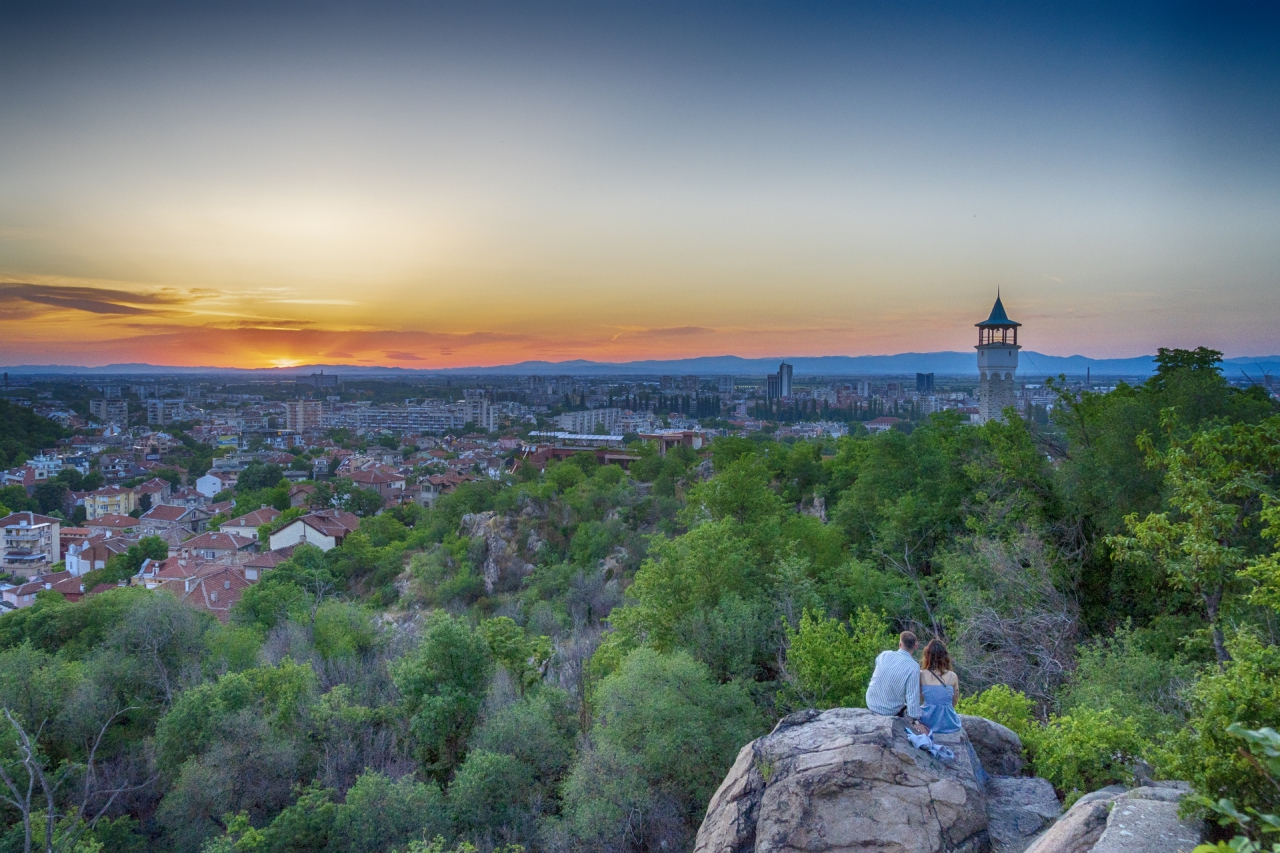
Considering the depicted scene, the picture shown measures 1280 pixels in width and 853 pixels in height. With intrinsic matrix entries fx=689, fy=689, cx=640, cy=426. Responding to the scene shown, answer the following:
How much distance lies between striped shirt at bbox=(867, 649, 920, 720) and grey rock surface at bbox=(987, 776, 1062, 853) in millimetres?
1106

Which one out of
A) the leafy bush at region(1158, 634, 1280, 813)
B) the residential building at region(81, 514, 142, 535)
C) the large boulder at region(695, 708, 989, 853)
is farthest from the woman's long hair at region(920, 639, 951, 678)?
the residential building at region(81, 514, 142, 535)

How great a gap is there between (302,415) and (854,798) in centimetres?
13289

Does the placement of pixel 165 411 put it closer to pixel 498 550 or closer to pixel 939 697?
pixel 498 550

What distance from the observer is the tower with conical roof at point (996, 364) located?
39.0 metres

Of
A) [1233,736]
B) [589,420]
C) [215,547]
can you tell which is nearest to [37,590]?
[215,547]

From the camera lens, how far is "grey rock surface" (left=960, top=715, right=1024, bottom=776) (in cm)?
819

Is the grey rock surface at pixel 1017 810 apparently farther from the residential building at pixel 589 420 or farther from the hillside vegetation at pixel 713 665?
the residential building at pixel 589 420

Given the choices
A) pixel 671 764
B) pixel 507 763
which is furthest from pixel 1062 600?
pixel 507 763

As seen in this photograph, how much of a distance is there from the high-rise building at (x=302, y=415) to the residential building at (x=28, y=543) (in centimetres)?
7196

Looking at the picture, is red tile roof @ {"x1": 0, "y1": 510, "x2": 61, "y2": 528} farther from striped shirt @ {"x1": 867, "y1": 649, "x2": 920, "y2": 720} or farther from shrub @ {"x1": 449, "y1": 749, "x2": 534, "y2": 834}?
striped shirt @ {"x1": 867, "y1": 649, "x2": 920, "y2": 720}

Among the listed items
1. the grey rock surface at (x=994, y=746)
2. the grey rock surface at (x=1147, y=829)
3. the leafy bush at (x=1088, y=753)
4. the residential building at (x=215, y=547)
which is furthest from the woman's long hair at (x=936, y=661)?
the residential building at (x=215, y=547)

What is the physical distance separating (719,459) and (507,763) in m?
19.4

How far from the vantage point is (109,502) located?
62781mm

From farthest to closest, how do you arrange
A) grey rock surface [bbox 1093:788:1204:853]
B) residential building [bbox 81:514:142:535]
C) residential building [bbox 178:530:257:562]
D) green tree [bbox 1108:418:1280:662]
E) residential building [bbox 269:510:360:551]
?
residential building [bbox 81:514:142:535]
residential building [bbox 269:510:360:551]
residential building [bbox 178:530:257:562]
green tree [bbox 1108:418:1280:662]
grey rock surface [bbox 1093:788:1204:853]
